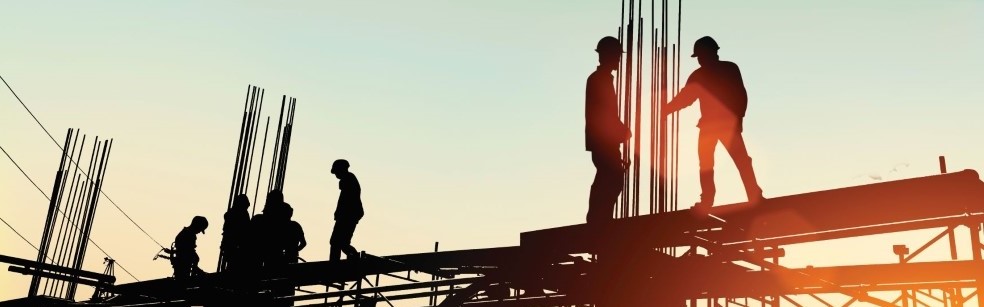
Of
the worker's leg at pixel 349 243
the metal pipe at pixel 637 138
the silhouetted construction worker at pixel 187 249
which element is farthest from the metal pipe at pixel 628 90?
the silhouetted construction worker at pixel 187 249

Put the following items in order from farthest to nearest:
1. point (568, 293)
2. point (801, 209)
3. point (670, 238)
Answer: point (568, 293) < point (670, 238) < point (801, 209)

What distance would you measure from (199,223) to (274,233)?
226 centimetres

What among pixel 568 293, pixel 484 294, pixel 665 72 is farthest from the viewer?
pixel 665 72

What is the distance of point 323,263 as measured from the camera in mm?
10266

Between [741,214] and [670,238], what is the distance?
615 mm

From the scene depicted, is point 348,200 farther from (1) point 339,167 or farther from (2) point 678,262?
(2) point 678,262

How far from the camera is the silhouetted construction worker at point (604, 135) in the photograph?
739 cm

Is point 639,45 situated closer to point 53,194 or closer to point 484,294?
point 484,294

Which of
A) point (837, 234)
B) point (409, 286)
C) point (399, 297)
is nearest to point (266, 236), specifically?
point (399, 297)

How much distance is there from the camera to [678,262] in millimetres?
7977

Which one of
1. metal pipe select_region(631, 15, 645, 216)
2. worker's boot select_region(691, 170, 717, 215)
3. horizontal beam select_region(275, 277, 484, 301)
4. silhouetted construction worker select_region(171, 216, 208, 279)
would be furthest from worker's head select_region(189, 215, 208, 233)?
worker's boot select_region(691, 170, 717, 215)

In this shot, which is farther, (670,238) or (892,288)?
(892,288)

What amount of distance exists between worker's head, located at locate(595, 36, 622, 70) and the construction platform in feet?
4.20

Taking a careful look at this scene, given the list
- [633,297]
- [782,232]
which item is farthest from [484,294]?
[782,232]
